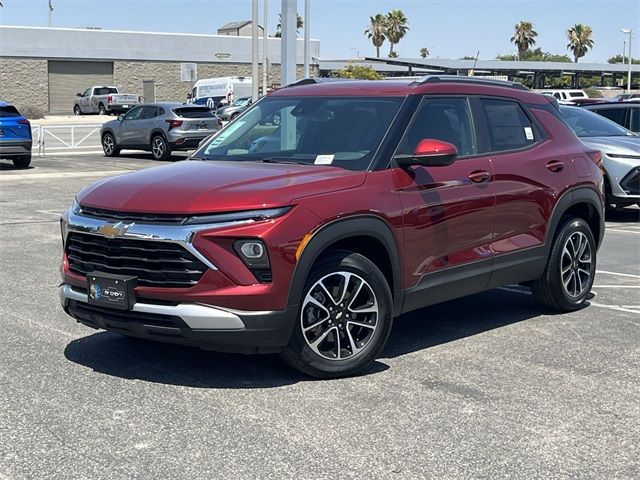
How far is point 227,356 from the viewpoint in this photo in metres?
5.90

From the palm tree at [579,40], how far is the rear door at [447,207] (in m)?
102

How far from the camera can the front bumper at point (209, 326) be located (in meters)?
4.96

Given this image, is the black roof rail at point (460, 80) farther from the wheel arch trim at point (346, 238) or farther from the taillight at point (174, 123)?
the taillight at point (174, 123)

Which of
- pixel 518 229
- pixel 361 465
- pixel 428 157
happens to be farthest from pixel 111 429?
pixel 518 229

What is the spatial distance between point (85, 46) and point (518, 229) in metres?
56.4

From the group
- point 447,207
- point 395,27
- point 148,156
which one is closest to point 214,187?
point 447,207

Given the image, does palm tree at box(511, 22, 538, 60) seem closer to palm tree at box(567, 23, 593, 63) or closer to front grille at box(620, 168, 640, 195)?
palm tree at box(567, 23, 593, 63)

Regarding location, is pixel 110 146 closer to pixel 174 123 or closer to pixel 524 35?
pixel 174 123

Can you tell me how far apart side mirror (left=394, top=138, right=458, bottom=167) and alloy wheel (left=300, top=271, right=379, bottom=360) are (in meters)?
0.86

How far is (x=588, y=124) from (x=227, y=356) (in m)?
9.77

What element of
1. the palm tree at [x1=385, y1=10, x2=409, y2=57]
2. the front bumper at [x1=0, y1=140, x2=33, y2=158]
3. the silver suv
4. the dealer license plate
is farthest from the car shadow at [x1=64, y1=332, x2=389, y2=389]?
the palm tree at [x1=385, y1=10, x2=409, y2=57]

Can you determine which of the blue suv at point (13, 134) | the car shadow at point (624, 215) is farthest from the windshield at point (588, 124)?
the blue suv at point (13, 134)

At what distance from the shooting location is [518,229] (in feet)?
22.0

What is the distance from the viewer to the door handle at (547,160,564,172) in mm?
7031
